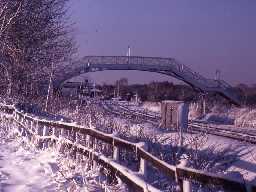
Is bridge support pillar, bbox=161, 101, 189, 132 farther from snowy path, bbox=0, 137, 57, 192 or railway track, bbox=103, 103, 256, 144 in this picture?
snowy path, bbox=0, 137, 57, 192

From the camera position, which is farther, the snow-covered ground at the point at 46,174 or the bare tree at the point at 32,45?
the bare tree at the point at 32,45

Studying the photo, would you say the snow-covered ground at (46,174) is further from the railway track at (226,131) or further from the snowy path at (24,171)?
the railway track at (226,131)

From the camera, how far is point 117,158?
8.45 metres

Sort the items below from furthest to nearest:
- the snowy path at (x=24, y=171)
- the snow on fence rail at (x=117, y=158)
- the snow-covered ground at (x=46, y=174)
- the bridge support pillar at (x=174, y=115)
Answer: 1. the bridge support pillar at (x=174, y=115)
2. the snowy path at (x=24, y=171)
3. the snow-covered ground at (x=46, y=174)
4. the snow on fence rail at (x=117, y=158)

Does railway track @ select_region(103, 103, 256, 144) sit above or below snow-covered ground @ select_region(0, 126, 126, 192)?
below

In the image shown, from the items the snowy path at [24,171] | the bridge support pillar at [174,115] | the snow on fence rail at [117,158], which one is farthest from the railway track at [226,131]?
the snowy path at [24,171]

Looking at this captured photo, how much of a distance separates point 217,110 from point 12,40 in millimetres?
21995

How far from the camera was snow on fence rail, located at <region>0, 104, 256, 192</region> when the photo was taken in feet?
14.1

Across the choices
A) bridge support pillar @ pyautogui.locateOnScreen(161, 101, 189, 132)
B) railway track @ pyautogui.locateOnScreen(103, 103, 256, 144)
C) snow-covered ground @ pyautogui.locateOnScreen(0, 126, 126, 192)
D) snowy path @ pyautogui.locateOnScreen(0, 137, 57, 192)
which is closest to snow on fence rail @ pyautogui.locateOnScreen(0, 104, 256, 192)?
snow-covered ground @ pyautogui.locateOnScreen(0, 126, 126, 192)

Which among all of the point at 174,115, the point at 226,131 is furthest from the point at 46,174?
A: the point at 226,131

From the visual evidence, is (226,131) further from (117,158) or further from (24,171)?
(117,158)

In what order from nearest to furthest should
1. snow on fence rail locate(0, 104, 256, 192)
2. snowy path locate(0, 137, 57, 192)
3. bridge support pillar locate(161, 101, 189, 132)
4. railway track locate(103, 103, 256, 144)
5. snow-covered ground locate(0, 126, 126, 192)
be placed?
snow on fence rail locate(0, 104, 256, 192)
snow-covered ground locate(0, 126, 126, 192)
snowy path locate(0, 137, 57, 192)
railway track locate(103, 103, 256, 144)
bridge support pillar locate(161, 101, 189, 132)

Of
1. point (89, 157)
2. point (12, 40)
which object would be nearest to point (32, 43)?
point (12, 40)

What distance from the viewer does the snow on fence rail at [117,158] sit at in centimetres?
430
